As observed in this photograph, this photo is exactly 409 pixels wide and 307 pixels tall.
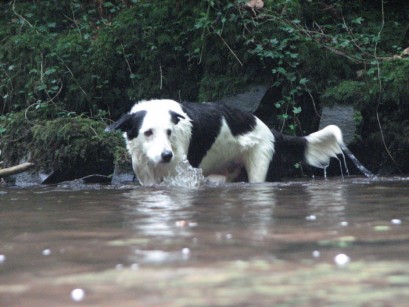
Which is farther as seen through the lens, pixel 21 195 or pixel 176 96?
pixel 176 96

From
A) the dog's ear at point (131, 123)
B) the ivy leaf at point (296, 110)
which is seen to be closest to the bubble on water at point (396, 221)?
the dog's ear at point (131, 123)

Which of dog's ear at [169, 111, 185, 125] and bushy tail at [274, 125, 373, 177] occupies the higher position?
dog's ear at [169, 111, 185, 125]

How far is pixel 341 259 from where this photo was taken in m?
2.51

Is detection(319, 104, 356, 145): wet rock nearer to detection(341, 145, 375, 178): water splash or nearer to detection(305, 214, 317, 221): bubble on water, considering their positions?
detection(341, 145, 375, 178): water splash

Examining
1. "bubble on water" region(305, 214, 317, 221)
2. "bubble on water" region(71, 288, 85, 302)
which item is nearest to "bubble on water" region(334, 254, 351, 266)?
"bubble on water" region(71, 288, 85, 302)

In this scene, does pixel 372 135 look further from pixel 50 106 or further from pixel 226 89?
pixel 50 106

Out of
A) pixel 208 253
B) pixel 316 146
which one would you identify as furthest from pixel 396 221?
pixel 316 146

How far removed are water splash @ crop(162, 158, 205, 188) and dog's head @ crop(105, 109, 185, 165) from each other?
233mm

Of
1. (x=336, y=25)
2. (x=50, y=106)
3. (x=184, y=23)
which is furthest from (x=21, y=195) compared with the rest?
(x=336, y=25)

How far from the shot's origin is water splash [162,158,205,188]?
23.8ft

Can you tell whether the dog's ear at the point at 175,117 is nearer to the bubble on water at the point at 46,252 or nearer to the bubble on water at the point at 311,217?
the bubble on water at the point at 311,217

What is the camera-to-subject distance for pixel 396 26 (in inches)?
382

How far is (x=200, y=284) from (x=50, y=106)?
7516mm

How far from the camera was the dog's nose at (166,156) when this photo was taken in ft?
23.0
